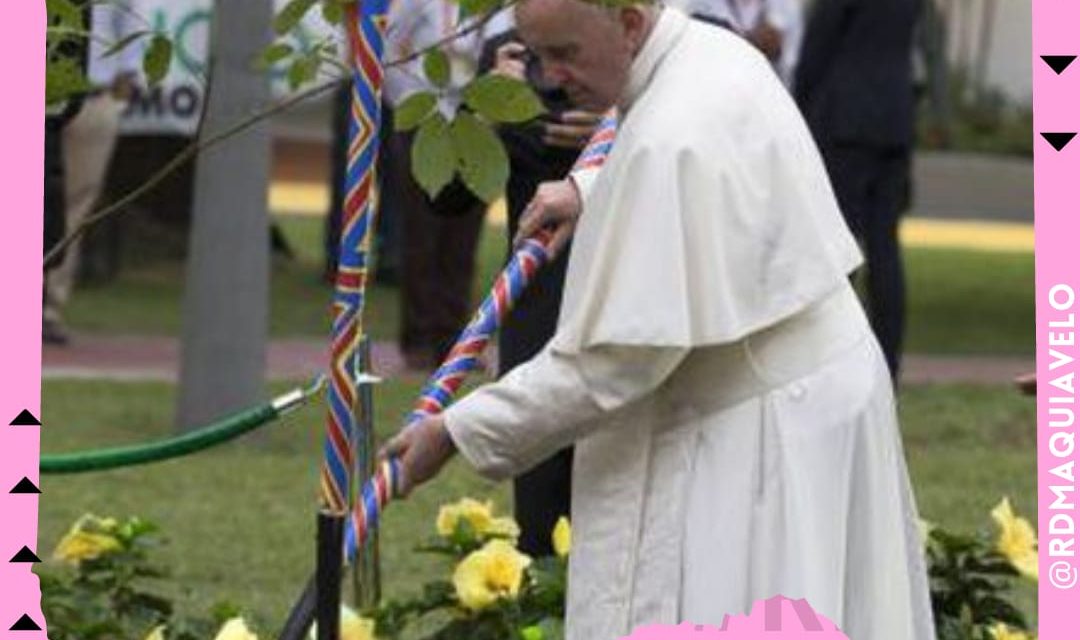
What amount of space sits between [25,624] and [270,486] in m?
5.15

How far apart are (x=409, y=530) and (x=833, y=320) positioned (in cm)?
460

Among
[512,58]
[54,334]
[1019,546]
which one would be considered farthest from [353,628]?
[54,334]

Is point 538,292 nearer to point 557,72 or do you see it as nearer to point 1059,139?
point 1059,139

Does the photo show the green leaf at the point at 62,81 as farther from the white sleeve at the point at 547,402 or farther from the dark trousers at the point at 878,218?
the dark trousers at the point at 878,218

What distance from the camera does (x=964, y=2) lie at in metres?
33.5

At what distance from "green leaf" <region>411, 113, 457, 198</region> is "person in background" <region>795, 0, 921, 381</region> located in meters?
7.71

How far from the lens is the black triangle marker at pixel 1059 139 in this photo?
7.25 metres

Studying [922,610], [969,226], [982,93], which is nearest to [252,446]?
[922,610]

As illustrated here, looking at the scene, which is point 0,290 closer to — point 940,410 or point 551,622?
point 551,622

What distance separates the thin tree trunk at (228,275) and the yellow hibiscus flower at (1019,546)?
16.2 feet

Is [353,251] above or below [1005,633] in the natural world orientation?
above

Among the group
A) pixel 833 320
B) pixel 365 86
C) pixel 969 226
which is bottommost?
pixel 969 226

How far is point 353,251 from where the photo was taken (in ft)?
15.3

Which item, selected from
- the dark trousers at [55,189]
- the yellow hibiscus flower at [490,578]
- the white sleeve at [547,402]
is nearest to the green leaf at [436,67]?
the white sleeve at [547,402]
